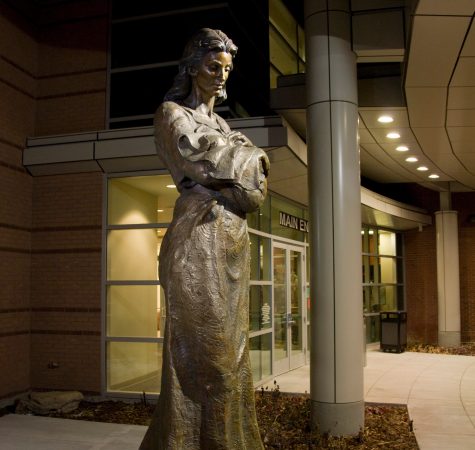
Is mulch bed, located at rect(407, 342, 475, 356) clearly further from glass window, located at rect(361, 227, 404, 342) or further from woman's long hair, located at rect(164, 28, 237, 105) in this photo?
woman's long hair, located at rect(164, 28, 237, 105)

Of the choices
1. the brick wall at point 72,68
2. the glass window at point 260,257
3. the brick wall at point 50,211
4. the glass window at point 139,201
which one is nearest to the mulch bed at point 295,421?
the brick wall at point 50,211

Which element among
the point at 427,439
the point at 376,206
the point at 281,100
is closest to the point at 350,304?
the point at 427,439

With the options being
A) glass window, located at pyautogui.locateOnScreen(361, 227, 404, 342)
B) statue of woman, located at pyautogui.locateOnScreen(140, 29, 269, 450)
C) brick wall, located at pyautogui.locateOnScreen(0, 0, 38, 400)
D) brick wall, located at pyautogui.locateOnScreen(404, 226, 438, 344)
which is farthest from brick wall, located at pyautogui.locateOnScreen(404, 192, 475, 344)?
statue of woman, located at pyautogui.locateOnScreen(140, 29, 269, 450)

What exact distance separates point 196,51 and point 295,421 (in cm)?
600

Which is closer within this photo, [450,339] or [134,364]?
[134,364]

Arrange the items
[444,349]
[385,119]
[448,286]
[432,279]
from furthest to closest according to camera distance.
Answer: [432,279] < [448,286] < [444,349] < [385,119]

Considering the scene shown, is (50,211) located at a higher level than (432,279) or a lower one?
higher

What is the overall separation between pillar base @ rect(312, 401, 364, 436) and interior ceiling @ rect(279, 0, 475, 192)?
4.41 m

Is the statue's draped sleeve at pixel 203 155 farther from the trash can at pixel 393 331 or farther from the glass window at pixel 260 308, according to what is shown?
the trash can at pixel 393 331

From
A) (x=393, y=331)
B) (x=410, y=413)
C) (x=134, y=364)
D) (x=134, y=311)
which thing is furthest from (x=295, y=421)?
(x=393, y=331)

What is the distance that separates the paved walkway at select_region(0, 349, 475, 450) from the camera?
6916 mm

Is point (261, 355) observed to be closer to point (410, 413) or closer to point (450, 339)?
point (410, 413)

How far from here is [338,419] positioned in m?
7.25

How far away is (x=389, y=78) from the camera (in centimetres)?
980
